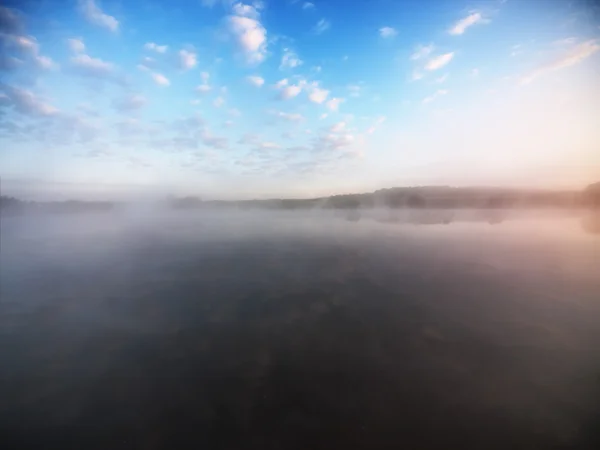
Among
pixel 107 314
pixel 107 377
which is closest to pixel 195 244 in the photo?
pixel 107 314

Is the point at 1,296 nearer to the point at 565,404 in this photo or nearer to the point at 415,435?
the point at 415,435

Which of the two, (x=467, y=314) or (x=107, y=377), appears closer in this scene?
(x=107, y=377)

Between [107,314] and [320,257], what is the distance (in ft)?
77.9

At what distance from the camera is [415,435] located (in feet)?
30.5

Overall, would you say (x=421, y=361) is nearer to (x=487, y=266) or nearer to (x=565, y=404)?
(x=565, y=404)

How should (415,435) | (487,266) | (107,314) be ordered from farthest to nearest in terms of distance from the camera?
(487,266) → (107,314) → (415,435)

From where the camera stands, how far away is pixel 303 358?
13.6 metres

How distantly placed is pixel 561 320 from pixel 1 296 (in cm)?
4490

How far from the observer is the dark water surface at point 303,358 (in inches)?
377

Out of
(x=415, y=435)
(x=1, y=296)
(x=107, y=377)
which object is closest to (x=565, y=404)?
(x=415, y=435)

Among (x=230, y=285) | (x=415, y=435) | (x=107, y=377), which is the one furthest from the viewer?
(x=230, y=285)

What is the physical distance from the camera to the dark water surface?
9.58 meters

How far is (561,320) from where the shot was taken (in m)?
17.8

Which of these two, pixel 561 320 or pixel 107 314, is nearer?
pixel 561 320
